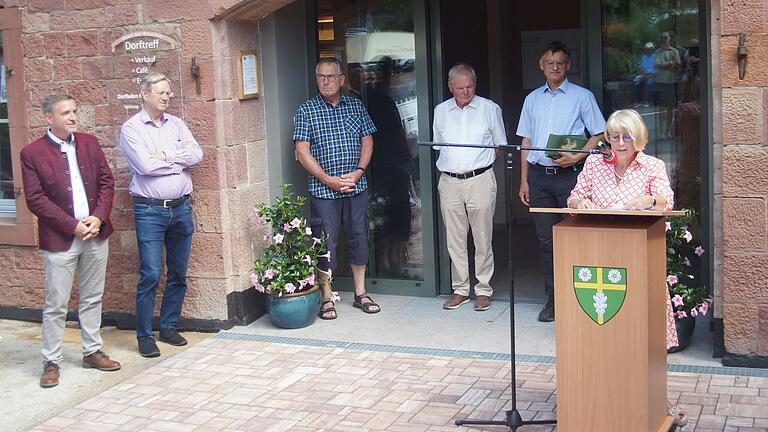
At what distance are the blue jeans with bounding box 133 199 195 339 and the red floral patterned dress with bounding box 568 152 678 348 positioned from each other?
297 cm

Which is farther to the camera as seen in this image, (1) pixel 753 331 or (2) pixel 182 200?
(2) pixel 182 200

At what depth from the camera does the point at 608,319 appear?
15.6 feet

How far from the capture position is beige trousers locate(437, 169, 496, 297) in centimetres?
759

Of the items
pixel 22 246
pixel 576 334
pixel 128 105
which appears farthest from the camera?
pixel 22 246

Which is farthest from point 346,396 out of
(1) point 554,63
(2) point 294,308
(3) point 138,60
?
(3) point 138,60

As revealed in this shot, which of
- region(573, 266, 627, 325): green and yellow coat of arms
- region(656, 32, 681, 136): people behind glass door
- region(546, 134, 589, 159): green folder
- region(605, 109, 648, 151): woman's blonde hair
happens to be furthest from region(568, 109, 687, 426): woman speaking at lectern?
region(656, 32, 681, 136): people behind glass door

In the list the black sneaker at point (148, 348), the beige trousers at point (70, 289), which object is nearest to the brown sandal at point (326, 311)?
the black sneaker at point (148, 348)

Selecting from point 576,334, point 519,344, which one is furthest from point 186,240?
point 576,334

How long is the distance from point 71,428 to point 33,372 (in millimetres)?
1283

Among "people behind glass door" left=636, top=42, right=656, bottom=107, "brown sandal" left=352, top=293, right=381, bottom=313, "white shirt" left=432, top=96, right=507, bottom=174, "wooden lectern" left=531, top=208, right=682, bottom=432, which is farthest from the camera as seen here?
"brown sandal" left=352, top=293, right=381, bottom=313

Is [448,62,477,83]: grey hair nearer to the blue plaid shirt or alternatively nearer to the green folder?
the blue plaid shirt

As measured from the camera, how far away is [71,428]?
5.72m

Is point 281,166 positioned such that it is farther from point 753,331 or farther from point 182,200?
point 753,331

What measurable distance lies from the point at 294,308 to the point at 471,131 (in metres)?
1.76
